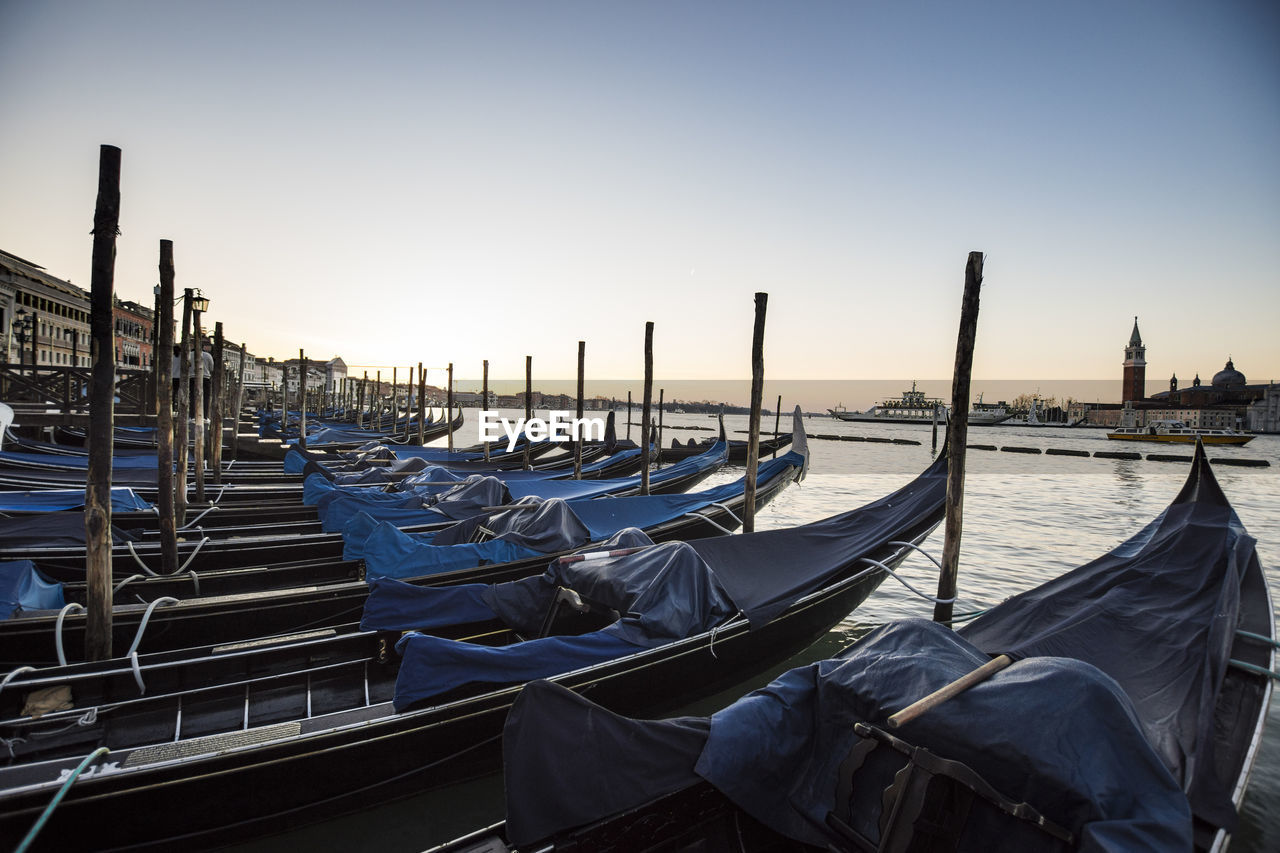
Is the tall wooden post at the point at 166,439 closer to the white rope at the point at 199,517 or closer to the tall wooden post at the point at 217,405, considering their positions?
the white rope at the point at 199,517

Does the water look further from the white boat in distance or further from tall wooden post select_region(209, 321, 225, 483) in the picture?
the white boat in distance

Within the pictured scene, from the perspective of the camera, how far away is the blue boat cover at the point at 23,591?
14.7 feet

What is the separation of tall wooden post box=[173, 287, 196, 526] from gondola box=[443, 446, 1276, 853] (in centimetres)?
674

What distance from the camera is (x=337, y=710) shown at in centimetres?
386

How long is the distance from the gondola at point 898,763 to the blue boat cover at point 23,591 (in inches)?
176

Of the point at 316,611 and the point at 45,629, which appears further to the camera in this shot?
the point at 316,611

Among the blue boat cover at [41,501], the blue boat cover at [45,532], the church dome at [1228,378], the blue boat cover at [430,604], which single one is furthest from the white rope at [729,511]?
the church dome at [1228,378]

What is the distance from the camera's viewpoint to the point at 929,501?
20.6 feet

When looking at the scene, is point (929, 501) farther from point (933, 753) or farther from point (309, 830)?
point (309, 830)

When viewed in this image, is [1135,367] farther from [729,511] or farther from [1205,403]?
[729,511]

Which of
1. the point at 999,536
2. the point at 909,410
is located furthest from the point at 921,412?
the point at 999,536

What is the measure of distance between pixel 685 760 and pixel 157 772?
2674mm

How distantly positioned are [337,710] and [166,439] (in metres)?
4.08

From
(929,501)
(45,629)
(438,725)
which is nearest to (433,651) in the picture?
(438,725)
